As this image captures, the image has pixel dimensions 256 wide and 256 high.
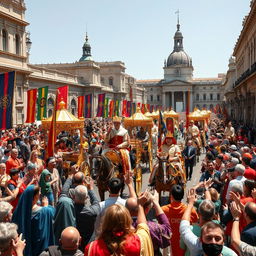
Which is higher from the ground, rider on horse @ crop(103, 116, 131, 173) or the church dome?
the church dome

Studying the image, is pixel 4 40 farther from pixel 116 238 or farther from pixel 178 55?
pixel 178 55

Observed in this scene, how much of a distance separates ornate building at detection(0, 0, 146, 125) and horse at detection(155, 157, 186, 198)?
681 inches

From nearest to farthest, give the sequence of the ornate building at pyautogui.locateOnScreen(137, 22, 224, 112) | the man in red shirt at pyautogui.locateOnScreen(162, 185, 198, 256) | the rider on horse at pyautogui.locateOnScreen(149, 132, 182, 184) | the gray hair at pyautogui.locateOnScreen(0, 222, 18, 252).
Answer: the gray hair at pyautogui.locateOnScreen(0, 222, 18, 252) < the man in red shirt at pyautogui.locateOnScreen(162, 185, 198, 256) < the rider on horse at pyautogui.locateOnScreen(149, 132, 182, 184) < the ornate building at pyautogui.locateOnScreen(137, 22, 224, 112)

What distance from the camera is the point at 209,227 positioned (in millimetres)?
2986

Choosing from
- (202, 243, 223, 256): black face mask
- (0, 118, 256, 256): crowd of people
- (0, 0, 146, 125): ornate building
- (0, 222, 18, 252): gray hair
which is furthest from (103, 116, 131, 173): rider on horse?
(0, 0, 146, 125): ornate building

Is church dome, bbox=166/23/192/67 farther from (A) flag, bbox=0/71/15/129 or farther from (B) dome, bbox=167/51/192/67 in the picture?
(A) flag, bbox=0/71/15/129

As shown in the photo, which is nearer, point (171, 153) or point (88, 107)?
point (171, 153)

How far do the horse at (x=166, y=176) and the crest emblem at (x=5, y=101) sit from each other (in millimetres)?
5521

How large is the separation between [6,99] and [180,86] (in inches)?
4146

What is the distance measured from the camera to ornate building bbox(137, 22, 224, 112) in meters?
114

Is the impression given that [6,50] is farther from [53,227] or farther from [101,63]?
[101,63]

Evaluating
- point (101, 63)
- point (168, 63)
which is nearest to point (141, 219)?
point (101, 63)

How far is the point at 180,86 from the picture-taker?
373 feet

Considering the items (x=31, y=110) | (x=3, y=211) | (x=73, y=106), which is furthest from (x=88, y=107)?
(x=73, y=106)
